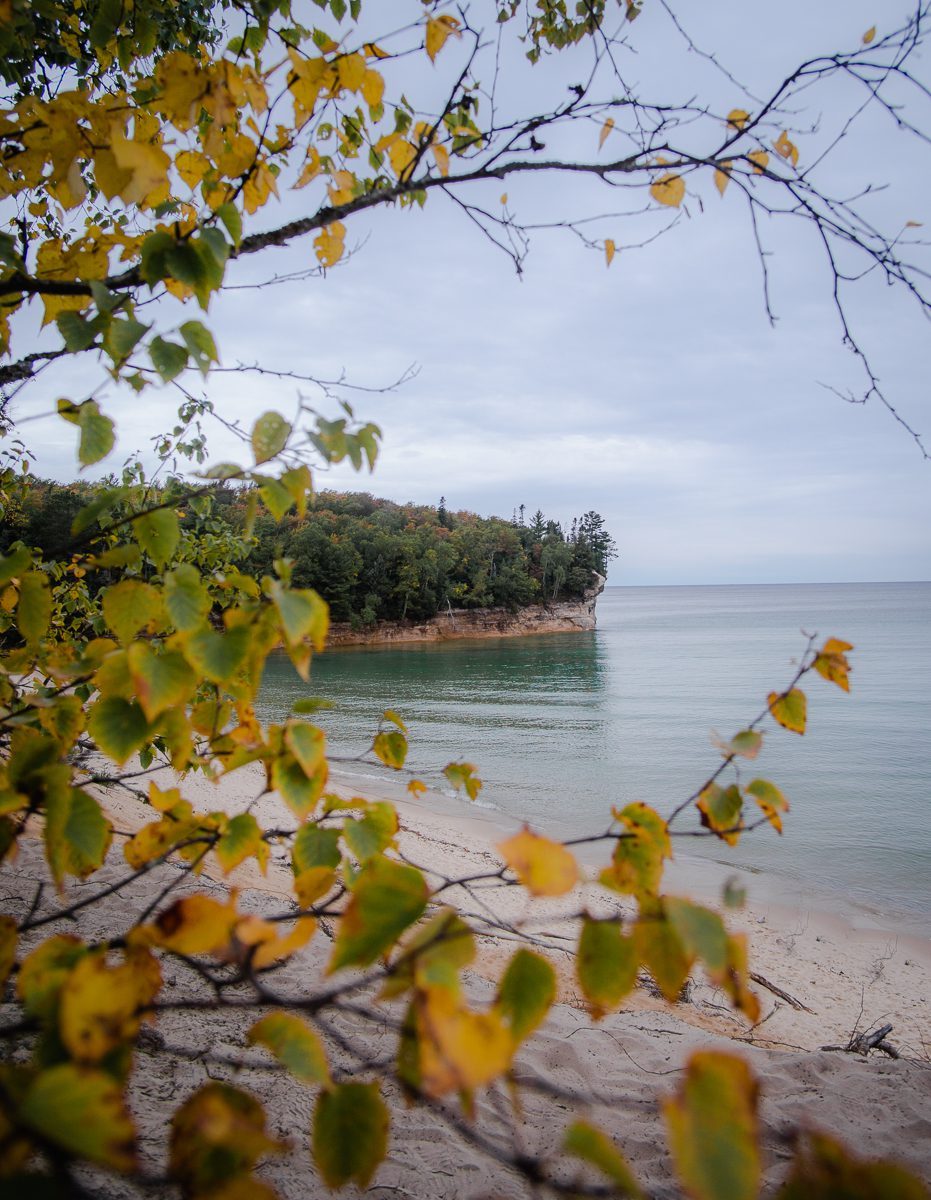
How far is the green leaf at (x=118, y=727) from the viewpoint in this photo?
1.03 m

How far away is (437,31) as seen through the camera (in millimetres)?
1432

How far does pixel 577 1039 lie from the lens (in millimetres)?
3650

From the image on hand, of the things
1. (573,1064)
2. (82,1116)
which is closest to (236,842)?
(82,1116)

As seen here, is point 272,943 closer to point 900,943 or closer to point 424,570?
point 900,943

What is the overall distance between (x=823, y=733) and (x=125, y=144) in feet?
80.5

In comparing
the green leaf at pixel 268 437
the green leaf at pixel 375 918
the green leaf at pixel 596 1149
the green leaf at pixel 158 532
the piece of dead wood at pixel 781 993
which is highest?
the green leaf at pixel 268 437

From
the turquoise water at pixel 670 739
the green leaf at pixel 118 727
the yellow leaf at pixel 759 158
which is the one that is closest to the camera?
the green leaf at pixel 118 727

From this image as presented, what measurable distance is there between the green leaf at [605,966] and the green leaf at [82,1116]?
50 centimetres

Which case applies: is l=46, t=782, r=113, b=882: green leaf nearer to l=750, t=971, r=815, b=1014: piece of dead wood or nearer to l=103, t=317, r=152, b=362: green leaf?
l=103, t=317, r=152, b=362: green leaf

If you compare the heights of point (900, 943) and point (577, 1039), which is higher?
point (577, 1039)

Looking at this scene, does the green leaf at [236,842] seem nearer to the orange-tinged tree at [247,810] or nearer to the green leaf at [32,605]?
the orange-tinged tree at [247,810]

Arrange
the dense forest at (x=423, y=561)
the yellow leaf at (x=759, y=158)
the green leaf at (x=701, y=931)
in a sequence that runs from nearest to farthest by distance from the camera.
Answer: the green leaf at (x=701, y=931), the yellow leaf at (x=759, y=158), the dense forest at (x=423, y=561)

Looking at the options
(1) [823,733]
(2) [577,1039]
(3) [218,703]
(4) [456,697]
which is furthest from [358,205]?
(4) [456,697]

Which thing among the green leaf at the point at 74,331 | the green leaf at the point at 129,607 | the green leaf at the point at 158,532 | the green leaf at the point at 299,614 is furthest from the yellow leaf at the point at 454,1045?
the green leaf at the point at 74,331
